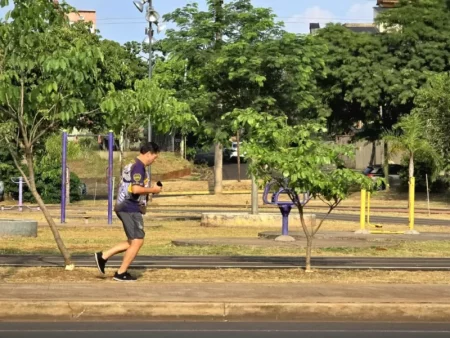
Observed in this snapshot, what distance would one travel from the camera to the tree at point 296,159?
43.5ft

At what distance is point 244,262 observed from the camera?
15.7 metres

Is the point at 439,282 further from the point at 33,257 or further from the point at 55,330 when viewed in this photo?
the point at 33,257

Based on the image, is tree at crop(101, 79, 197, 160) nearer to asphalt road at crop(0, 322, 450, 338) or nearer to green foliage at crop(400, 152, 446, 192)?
asphalt road at crop(0, 322, 450, 338)

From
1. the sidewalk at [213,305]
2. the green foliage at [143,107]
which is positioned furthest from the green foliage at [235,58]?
the sidewalk at [213,305]

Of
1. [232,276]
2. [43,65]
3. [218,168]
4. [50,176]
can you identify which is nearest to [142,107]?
[43,65]

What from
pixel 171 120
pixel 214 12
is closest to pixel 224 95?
pixel 214 12

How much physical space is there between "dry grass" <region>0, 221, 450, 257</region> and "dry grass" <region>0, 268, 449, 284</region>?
397 cm

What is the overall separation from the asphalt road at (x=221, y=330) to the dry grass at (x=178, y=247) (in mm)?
7603

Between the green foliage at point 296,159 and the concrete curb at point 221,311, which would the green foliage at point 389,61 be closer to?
the green foliage at point 296,159

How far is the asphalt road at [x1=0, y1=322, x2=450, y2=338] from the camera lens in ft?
30.9

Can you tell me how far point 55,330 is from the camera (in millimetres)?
9641

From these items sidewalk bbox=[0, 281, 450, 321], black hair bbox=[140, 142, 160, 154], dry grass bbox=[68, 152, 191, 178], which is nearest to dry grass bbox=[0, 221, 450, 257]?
black hair bbox=[140, 142, 160, 154]

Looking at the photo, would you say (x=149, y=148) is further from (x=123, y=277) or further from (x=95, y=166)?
(x=95, y=166)

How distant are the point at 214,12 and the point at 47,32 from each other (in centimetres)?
1492
